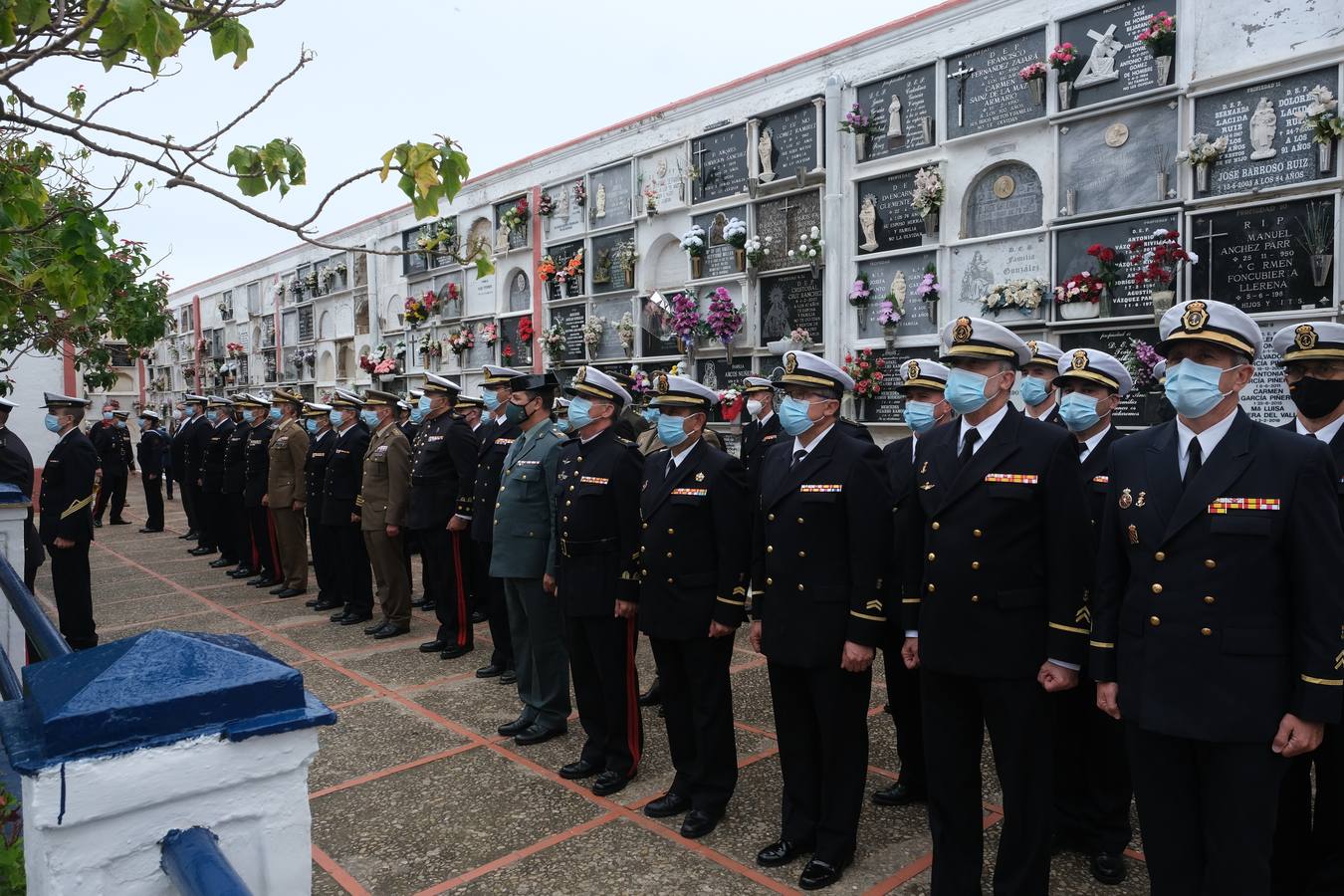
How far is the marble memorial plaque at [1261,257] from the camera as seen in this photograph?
7.15 m

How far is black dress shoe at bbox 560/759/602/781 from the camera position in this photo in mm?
4348

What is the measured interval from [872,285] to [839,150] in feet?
5.44

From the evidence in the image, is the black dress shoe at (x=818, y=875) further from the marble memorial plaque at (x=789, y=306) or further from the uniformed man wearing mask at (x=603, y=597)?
the marble memorial plaque at (x=789, y=306)

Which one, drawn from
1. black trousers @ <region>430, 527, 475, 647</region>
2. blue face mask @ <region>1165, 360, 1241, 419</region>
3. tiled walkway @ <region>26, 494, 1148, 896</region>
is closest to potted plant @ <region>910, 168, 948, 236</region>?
tiled walkway @ <region>26, 494, 1148, 896</region>

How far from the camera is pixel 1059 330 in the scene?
8719 millimetres

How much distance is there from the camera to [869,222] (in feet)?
34.2

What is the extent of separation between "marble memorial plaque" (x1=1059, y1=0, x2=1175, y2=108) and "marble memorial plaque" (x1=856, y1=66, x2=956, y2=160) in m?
1.55

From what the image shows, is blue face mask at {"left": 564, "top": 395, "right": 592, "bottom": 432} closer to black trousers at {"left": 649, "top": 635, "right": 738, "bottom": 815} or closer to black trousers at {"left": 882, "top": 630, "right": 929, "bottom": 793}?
black trousers at {"left": 649, "top": 635, "right": 738, "bottom": 815}

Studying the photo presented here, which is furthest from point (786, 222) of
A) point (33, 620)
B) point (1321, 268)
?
point (33, 620)

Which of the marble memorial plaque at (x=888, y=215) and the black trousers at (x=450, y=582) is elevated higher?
the marble memorial plaque at (x=888, y=215)

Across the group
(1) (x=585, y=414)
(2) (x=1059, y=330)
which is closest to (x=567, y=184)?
(2) (x=1059, y=330)

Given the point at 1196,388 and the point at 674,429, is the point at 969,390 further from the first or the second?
the point at 674,429

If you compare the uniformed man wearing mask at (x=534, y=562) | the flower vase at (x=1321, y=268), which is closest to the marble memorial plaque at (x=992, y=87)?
the flower vase at (x=1321, y=268)

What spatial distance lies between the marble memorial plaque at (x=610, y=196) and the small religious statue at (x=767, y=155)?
2.64 meters
